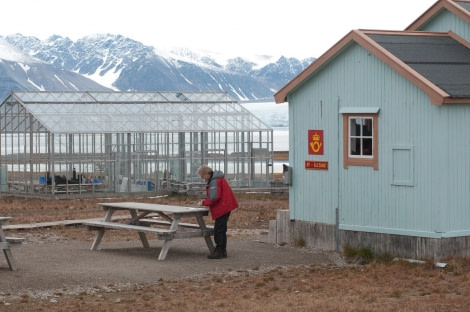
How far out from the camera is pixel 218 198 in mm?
17562

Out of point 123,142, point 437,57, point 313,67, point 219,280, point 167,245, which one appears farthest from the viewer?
point 123,142

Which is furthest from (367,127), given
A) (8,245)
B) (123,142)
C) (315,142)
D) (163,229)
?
(123,142)

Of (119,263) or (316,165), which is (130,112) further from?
(119,263)

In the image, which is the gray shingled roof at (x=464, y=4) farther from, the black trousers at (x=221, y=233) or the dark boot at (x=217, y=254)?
the dark boot at (x=217, y=254)

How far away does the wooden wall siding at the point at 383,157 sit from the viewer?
1644 cm

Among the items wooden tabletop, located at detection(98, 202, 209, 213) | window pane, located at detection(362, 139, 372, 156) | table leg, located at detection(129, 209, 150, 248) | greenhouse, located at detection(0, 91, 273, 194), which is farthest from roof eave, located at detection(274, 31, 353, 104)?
greenhouse, located at detection(0, 91, 273, 194)

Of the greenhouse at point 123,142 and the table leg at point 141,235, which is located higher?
the greenhouse at point 123,142

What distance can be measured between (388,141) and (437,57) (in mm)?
1792

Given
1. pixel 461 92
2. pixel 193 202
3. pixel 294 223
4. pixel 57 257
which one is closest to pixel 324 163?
pixel 294 223

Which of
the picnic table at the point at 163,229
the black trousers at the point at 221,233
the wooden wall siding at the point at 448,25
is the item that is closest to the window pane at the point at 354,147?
the black trousers at the point at 221,233

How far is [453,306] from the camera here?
12.5 m

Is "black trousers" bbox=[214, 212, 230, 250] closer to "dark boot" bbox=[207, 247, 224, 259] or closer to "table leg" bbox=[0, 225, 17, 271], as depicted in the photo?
"dark boot" bbox=[207, 247, 224, 259]

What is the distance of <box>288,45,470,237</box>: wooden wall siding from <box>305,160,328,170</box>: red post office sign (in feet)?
0.24

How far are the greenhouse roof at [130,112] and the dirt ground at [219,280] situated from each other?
788 inches
